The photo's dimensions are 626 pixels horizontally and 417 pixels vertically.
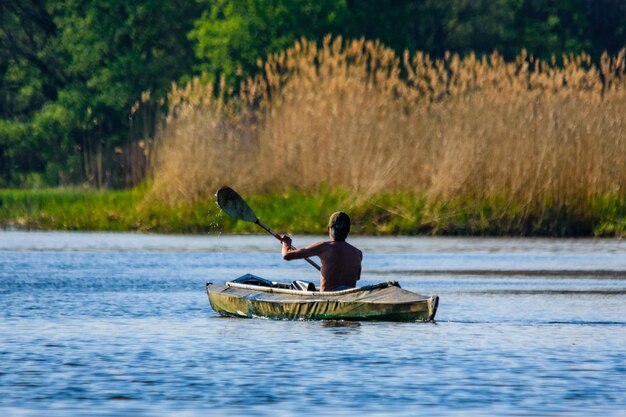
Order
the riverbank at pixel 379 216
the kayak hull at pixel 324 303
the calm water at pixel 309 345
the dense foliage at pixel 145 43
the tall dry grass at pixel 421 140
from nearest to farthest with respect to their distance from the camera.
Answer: the calm water at pixel 309 345 → the kayak hull at pixel 324 303 → the tall dry grass at pixel 421 140 → the riverbank at pixel 379 216 → the dense foliage at pixel 145 43

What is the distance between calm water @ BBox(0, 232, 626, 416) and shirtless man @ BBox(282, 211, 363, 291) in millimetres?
395

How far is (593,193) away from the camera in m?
24.7

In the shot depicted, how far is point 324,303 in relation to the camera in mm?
14484

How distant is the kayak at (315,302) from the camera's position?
14109mm

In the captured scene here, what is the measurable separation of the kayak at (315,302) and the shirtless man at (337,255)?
0.22 m

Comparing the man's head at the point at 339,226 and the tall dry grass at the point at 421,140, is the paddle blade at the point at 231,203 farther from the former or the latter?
the tall dry grass at the point at 421,140

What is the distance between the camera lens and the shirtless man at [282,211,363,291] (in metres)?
14.5

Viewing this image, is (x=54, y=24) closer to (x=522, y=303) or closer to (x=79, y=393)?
(x=522, y=303)

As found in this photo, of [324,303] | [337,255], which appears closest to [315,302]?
[324,303]

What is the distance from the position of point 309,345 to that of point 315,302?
1.52 m

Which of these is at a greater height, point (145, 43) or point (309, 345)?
point (145, 43)

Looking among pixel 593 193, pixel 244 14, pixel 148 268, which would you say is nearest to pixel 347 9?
pixel 244 14

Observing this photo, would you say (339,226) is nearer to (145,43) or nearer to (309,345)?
(309,345)

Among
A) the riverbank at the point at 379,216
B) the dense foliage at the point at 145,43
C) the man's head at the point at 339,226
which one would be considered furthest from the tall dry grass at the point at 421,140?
the dense foliage at the point at 145,43
